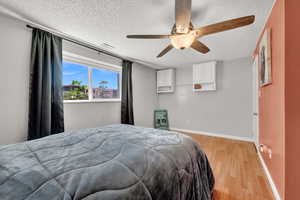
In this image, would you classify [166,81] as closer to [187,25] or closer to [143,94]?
[143,94]

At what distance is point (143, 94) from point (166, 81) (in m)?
1.02

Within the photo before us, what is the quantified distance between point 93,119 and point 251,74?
415 cm

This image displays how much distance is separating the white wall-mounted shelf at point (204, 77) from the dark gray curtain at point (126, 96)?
2093 millimetres

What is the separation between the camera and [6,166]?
763mm

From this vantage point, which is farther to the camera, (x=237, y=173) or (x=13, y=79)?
(x=237, y=173)

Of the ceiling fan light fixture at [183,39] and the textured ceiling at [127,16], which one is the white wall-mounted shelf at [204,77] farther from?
the ceiling fan light fixture at [183,39]

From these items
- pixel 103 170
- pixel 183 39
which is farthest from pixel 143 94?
pixel 103 170

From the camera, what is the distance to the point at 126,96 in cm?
349

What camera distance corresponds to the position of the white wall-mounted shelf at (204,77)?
375 cm

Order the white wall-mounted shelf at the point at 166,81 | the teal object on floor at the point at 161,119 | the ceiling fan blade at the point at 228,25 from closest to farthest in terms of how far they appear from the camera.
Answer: the ceiling fan blade at the point at 228,25
the teal object on floor at the point at 161,119
the white wall-mounted shelf at the point at 166,81

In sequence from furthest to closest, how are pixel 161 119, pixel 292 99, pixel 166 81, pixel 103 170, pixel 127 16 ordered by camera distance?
pixel 166 81 < pixel 161 119 < pixel 127 16 < pixel 292 99 < pixel 103 170

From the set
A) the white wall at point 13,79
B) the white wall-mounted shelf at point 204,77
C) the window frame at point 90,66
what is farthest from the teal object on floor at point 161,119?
the white wall at point 13,79

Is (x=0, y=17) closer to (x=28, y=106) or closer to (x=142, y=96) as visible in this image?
(x=28, y=106)

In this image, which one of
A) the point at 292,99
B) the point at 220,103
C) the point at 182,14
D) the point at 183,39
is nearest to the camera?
the point at 292,99
